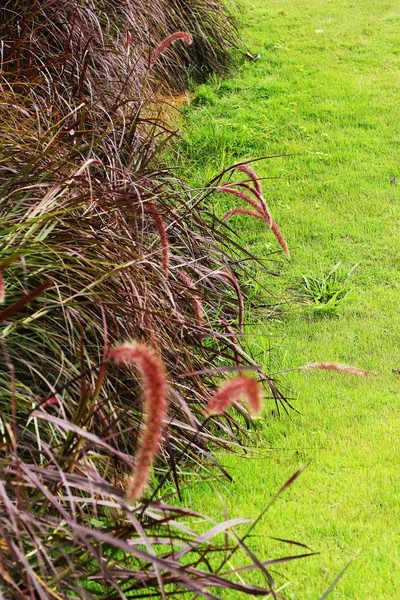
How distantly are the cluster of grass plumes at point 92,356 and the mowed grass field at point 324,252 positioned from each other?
0.86ft

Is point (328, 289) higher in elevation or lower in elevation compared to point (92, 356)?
lower

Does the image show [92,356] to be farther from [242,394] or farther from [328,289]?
[328,289]

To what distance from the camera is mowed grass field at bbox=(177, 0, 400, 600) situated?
2.96m

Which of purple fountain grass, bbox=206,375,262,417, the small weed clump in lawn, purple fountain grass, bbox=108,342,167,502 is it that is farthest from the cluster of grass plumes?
the small weed clump in lawn

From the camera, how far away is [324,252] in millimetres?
5316

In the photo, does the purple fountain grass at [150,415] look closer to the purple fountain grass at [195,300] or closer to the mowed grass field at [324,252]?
the mowed grass field at [324,252]

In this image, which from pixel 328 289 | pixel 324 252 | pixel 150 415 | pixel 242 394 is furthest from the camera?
pixel 324 252

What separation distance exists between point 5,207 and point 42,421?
0.82 m

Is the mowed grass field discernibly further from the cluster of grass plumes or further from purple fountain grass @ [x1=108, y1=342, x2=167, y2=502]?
purple fountain grass @ [x1=108, y1=342, x2=167, y2=502]

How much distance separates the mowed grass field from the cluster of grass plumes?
264mm

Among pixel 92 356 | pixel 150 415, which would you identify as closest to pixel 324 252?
pixel 92 356

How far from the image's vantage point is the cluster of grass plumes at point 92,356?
210 cm

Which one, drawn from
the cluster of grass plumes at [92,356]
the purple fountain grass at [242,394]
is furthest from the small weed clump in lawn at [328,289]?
the purple fountain grass at [242,394]

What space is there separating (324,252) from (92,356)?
2579 mm
